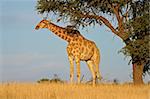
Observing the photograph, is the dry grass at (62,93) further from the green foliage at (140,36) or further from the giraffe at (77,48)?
the green foliage at (140,36)

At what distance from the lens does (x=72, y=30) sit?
1912 cm

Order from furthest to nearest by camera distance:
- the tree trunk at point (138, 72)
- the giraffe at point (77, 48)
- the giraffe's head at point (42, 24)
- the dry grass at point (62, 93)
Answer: the tree trunk at point (138, 72), the giraffe's head at point (42, 24), the giraffe at point (77, 48), the dry grass at point (62, 93)

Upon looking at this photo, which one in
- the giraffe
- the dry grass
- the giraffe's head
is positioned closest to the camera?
the dry grass

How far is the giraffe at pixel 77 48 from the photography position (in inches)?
717

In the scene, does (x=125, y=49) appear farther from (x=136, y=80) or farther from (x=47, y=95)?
(x=47, y=95)

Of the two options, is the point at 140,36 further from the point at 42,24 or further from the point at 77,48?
the point at 42,24

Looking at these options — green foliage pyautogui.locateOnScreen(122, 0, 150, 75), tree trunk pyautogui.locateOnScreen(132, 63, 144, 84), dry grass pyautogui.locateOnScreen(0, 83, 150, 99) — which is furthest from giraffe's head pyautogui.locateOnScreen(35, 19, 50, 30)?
dry grass pyautogui.locateOnScreen(0, 83, 150, 99)

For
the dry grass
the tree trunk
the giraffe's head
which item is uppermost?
the giraffe's head

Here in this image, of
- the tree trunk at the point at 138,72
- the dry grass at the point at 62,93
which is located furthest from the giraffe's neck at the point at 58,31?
the dry grass at the point at 62,93

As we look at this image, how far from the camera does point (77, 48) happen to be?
1831 cm

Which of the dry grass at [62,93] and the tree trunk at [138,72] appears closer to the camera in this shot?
the dry grass at [62,93]

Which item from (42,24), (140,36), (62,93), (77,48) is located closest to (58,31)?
(42,24)

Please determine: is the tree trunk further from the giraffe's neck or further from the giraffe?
the giraffe's neck

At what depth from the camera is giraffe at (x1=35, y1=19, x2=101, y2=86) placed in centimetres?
1820
